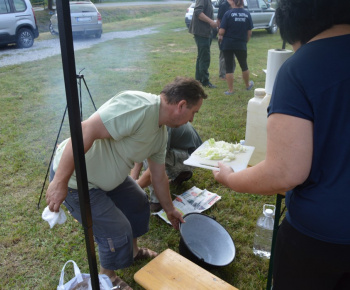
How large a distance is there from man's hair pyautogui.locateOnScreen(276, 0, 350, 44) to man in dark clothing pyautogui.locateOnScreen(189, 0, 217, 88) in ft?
15.2

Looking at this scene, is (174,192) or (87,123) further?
(174,192)

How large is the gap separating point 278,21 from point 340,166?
427 millimetres

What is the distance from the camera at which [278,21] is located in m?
0.89

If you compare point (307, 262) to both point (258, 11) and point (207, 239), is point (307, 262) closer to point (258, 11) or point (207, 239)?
point (207, 239)

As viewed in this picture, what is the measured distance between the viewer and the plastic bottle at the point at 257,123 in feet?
5.73

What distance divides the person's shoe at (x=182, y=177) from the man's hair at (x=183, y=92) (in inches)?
50.0

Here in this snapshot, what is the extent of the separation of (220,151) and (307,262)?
806 millimetres

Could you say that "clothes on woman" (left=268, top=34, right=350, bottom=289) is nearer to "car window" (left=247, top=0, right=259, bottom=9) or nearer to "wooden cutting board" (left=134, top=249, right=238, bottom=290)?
"wooden cutting board" (left=134, top=249, right=238, bottom=290)

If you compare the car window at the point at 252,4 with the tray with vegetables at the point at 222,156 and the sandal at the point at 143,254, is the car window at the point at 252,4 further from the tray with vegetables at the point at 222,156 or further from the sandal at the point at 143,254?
the sandal at the point at 143,254

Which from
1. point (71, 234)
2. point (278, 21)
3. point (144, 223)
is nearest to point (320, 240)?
point (278, 21)

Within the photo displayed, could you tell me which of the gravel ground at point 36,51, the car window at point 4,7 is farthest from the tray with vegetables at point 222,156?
the car window at point 4,7

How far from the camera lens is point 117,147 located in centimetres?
159

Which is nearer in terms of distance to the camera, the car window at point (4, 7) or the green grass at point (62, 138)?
the green grass at point (62, 138)

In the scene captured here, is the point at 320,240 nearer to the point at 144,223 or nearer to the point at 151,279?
the point at 151,279
